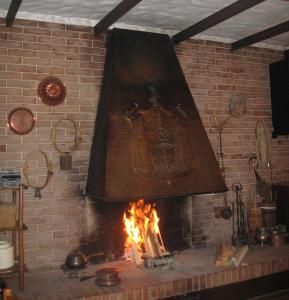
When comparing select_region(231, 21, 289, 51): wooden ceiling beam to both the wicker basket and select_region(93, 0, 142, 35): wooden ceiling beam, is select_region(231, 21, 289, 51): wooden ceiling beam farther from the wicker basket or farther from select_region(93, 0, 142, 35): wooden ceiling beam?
the wicker basket

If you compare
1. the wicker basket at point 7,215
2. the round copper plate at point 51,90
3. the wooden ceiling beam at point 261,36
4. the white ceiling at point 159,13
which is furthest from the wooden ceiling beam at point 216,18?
the wicker basket at point 7,215

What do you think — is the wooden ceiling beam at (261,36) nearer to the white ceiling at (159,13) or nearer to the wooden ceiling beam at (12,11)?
the white ceiling at (159,13)

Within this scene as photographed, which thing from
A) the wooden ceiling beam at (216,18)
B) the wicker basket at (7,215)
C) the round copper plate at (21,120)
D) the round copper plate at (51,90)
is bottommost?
the wicker basket at (7,215)

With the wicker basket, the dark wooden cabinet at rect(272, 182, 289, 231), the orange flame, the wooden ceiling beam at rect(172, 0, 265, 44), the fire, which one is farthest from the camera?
the dark wooden cabinet at rect(272, 182, 289, 231)

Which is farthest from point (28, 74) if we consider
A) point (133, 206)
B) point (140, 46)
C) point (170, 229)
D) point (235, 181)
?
point (235, 181)

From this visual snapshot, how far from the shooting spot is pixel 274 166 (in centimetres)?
516

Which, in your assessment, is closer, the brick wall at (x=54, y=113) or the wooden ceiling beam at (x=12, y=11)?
the wooden ceiling beam at (x=12, y=11)

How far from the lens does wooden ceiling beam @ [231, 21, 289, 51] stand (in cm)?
417

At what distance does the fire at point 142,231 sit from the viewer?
155 inches

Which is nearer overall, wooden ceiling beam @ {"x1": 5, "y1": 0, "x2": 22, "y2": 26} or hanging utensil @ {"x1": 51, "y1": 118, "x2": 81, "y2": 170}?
wooden ceiling beam @ {"x1": 5, "y1": 0, "x2": 22, "y2": 26}

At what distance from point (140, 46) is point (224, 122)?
1.46 meters

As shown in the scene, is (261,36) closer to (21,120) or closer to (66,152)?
(66,152)

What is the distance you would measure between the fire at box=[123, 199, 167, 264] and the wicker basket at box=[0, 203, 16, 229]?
1.26 meters

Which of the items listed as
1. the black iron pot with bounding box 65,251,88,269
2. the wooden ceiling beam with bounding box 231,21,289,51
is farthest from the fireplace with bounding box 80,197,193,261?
the wooden ceiling beam with bounding box 231,21,289,51
